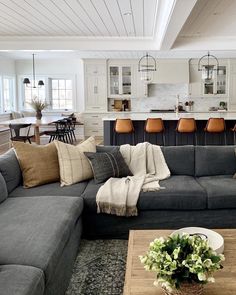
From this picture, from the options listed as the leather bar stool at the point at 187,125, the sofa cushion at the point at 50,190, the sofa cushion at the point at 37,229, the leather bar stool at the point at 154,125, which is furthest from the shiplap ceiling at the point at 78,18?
the sofa cushion at the point at 37,229

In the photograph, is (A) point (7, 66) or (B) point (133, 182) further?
(A) point (7, 66)

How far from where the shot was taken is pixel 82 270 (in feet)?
8.69

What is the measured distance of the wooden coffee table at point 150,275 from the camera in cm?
166

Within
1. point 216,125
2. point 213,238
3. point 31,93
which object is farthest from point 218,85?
point 213,238

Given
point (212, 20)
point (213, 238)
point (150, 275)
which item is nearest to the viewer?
point (150, 275)

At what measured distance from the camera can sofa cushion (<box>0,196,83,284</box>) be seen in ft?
6.17

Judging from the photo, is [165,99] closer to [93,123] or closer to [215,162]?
[93,123]

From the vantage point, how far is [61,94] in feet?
36.1

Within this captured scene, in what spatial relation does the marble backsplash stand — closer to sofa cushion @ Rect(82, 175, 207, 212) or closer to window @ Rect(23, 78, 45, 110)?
window @ Rect(23, 78, 45, 110)

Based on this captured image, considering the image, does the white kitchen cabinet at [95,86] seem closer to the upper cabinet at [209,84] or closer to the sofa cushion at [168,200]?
the upper cabinet at [209,84]

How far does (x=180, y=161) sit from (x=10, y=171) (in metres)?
1.87

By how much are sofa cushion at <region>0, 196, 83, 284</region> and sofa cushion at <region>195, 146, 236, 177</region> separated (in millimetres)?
1546

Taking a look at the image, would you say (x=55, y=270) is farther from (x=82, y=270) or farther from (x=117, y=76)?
(x=117, y=76)

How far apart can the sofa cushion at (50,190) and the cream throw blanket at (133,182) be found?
9.7 inches
